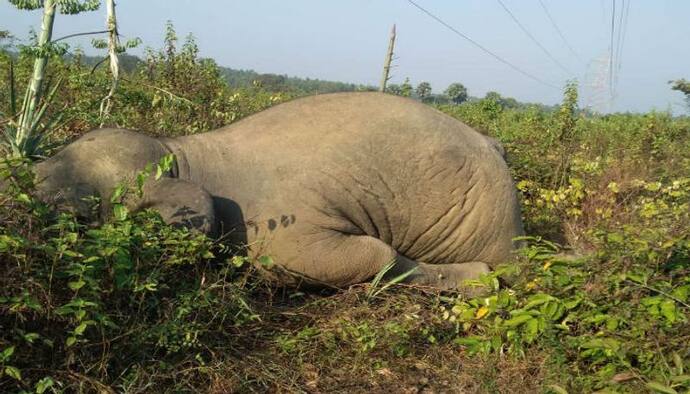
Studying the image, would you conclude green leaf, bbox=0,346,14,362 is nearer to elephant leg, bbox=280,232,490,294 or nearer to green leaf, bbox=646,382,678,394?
elephant leg, bbox=280,232,490,294

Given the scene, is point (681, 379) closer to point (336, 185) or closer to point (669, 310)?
point (669, 310)

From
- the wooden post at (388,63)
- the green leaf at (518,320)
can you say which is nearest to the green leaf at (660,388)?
the green leaf at (518,320)

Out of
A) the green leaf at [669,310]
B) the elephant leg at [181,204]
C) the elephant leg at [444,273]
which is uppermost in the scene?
the elephant leg at [181,204]

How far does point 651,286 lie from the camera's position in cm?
341

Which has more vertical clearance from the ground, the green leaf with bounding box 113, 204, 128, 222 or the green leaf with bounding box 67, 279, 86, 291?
the green leaf with bounding box 113, 204, 128, 222

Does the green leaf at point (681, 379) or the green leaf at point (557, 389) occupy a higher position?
the green leaf at point (681, 379)

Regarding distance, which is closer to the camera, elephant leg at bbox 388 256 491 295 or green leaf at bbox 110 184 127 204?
green leaf at bbox 110 184 127 204

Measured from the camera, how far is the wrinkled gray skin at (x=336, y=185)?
13.7 ft

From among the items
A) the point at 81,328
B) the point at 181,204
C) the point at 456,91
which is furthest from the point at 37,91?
the point at 456,91

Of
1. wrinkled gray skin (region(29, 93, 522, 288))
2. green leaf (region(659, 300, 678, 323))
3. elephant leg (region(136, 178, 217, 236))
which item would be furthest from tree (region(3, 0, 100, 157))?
green leaf (region(659, 300, 678, 323))

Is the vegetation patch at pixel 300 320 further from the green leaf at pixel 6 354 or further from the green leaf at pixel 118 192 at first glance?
the green leaf at pixel 118 192

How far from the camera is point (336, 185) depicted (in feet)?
14.9

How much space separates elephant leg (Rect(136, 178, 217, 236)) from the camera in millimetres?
3965

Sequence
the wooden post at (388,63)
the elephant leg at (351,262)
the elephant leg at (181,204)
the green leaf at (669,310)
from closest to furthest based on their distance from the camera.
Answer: the green leaf at (669,310) < the elephant leg at (181,204) < the elephant leg at (351,262) < the wooden post at (388,63)
